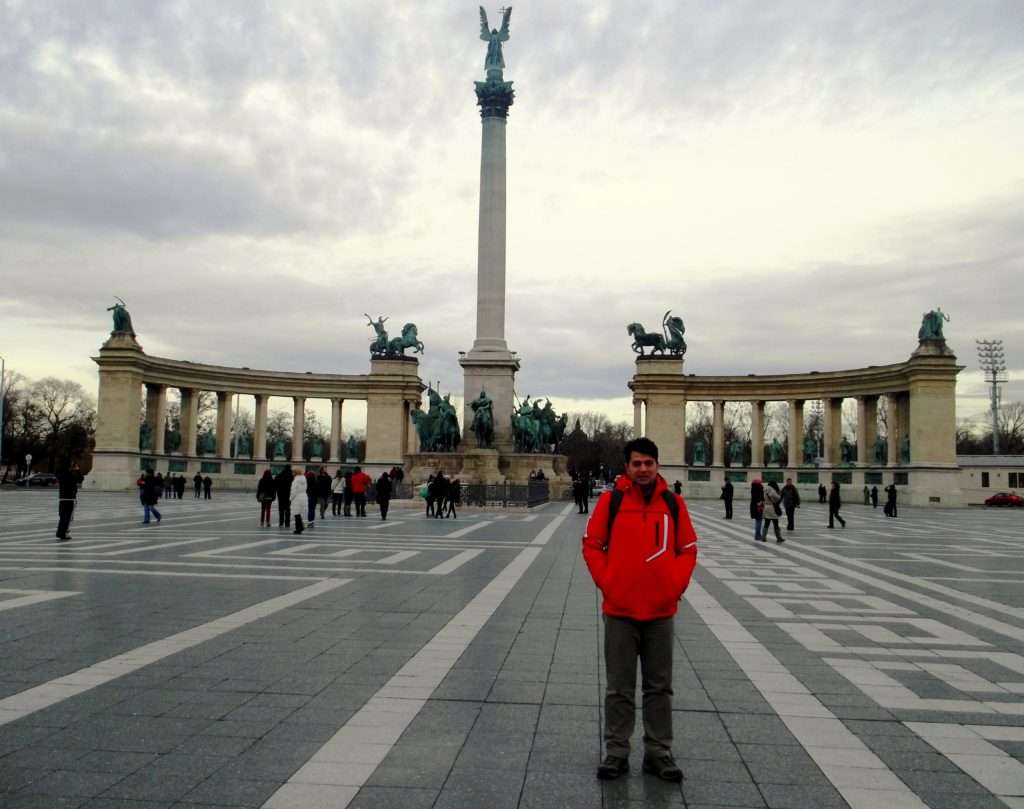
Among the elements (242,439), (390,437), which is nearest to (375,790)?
(390,437)

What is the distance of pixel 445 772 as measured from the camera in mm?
5336

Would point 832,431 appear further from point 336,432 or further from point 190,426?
point 190,426

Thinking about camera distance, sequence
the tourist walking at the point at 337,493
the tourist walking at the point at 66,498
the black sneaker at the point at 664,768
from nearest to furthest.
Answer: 1. the black sneaker at the point at 664,768
2. the tourist walking at the point at 66,498
3. the tourist walking at the point at 337,493

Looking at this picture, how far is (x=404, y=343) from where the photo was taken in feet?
274

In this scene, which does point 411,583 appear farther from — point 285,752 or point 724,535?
point 724,535

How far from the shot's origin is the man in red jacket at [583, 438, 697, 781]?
17.9 feet

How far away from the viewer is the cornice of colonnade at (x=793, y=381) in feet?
211

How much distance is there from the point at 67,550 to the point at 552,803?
16.9 metres

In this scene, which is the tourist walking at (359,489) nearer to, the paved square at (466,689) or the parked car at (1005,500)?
the paved square at (466,689)

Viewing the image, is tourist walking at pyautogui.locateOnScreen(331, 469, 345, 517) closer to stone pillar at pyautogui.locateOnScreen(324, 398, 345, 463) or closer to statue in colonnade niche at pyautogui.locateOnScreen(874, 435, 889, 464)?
stone pillar at pyautogui.locateOnScreen(324, 398, 345, 463)

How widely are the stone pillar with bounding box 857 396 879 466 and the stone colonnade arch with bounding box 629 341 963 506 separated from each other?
0.08 metres

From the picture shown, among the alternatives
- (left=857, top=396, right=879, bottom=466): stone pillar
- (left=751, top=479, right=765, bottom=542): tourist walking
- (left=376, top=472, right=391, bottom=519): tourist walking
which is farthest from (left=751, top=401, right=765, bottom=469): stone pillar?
(left=751, top=479, right=765, bottom=542): tourist walking

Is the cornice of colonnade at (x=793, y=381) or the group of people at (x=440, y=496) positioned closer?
the group of people at (x=440, y=496)

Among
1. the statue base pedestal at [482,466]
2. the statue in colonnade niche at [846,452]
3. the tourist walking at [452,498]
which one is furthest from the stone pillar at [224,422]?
the statue in colonnade niche at [846,452]
